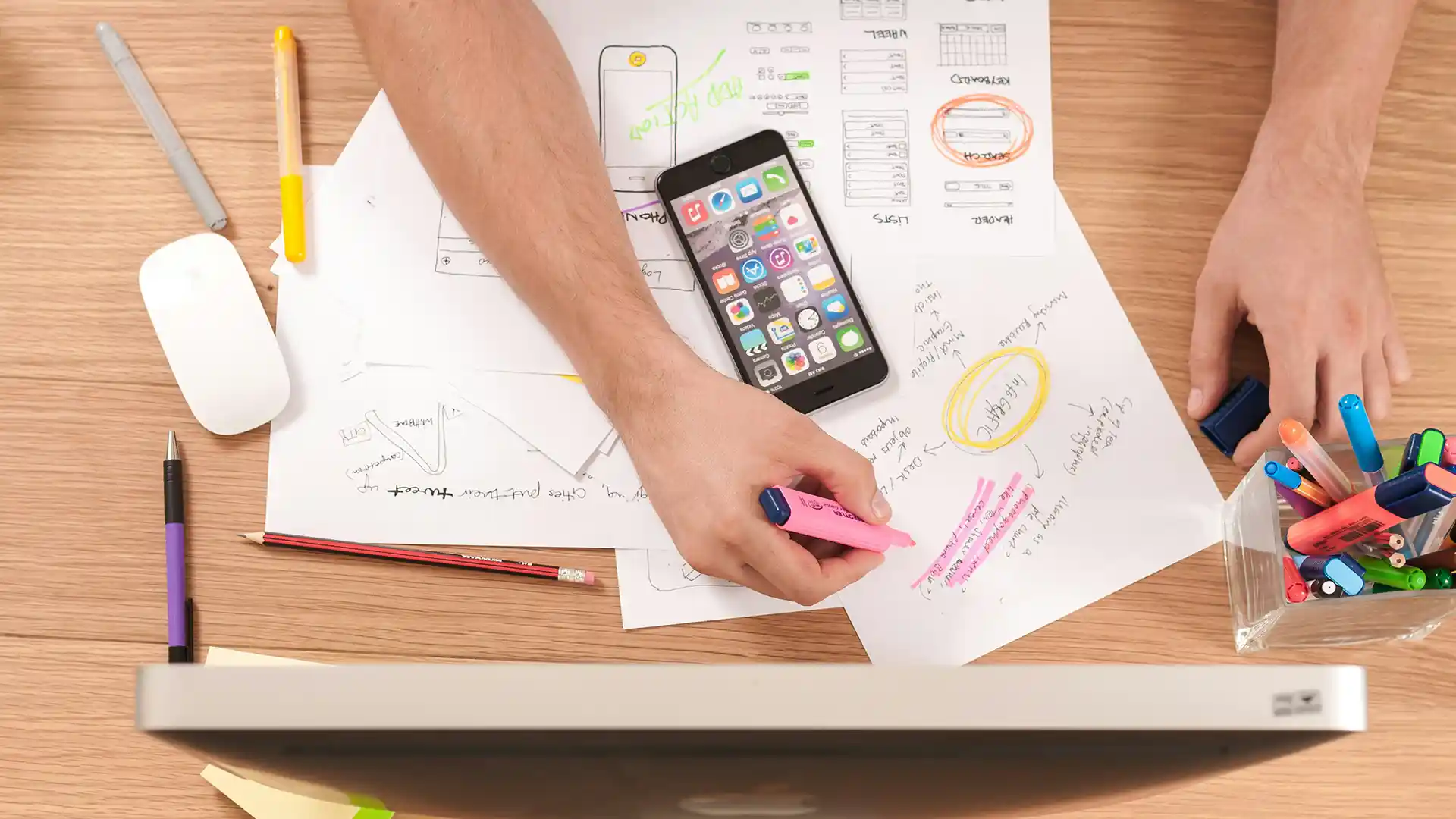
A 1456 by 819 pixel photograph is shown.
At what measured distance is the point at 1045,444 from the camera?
703 millimetres

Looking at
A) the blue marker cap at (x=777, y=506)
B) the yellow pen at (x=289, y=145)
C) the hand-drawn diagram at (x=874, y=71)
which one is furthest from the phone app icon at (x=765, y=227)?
the yellow pen at (x=289, y=145)

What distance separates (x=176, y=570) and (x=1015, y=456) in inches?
22.5

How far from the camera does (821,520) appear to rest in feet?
1.95

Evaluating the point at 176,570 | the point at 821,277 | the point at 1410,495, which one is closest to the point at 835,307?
the point at 821,277

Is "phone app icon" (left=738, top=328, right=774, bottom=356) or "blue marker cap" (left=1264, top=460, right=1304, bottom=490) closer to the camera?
"blue marker cap" (left=1264, top=460, right=1304, bottom=490)

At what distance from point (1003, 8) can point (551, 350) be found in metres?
0.43

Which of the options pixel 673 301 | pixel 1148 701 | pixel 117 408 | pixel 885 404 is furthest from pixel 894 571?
pixel 117 408

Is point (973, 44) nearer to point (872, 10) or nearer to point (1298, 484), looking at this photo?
point (872, 10)

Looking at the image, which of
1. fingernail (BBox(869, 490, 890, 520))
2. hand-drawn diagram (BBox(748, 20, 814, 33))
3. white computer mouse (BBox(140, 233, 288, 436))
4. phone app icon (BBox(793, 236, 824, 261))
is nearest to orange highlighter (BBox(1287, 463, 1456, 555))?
fingernail (BBox(869, 490, 890, 520))

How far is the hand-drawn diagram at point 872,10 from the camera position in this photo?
0.76 m

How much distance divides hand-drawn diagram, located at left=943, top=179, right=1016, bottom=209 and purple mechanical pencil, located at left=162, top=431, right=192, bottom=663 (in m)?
0.57

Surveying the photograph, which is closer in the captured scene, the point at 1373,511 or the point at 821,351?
the point at 1373,511

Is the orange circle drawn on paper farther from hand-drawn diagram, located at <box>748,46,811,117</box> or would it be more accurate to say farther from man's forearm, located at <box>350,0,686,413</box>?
man's forearm, located at <box>350,0,686,413</box>

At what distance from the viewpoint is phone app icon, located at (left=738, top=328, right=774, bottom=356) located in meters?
0.71
